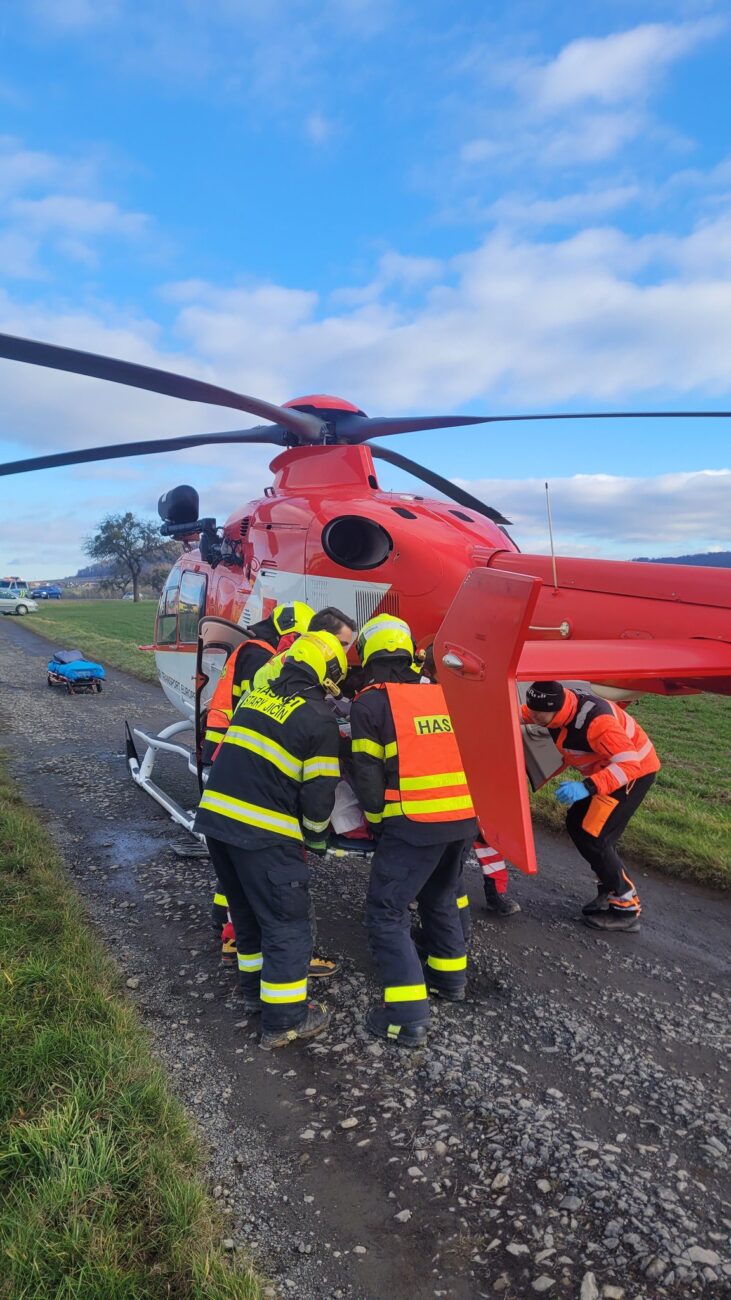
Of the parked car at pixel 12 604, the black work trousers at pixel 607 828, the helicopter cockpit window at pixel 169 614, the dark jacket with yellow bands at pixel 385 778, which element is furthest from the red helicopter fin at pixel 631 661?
the parked car at pixel 12 604

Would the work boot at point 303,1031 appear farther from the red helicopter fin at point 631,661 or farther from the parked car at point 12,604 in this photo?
the parked car at point 12,604

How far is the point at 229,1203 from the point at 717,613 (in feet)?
11.7

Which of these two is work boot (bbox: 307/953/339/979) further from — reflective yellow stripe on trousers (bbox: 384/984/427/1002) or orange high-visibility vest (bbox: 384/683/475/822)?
orange high-visibility vest (bbox: 384/683/475/822)

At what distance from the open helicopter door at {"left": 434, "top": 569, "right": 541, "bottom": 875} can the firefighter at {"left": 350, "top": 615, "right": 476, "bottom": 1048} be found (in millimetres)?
278

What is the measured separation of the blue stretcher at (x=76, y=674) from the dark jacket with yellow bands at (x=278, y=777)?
13102 millimetres

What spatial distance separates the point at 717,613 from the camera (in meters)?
3.94

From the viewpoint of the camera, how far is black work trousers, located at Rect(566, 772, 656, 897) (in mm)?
5250

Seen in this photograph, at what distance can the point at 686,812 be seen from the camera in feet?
24.6

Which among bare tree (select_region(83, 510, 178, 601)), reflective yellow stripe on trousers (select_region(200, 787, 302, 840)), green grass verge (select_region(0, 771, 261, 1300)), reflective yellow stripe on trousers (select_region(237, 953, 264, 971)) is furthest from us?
bare tree (select_region(83, 510, 178, 601))

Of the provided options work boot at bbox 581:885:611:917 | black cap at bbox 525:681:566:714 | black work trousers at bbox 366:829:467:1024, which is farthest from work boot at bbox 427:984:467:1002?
black cap at bbox 525:681:566:714

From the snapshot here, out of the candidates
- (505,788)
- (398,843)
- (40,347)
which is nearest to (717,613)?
(505,788)

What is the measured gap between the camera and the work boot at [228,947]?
4684mm

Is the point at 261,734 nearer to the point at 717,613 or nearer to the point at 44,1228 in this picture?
the point at 44,1228

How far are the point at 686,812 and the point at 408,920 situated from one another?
15.0 feet
